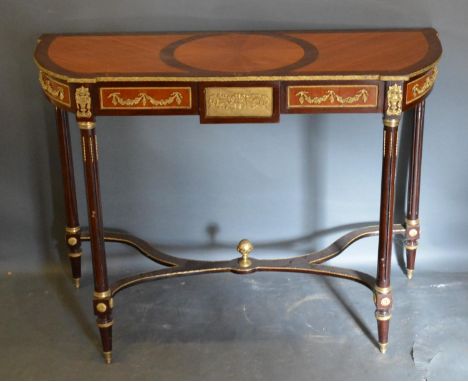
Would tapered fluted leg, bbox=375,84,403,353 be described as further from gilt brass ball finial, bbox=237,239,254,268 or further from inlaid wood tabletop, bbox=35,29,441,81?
gilt brass ball finial, bbox=237,239,254,268

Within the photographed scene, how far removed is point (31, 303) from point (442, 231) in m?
1.46

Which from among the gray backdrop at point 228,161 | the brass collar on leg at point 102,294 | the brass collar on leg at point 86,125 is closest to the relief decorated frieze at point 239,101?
the brass collar on leg at point 86,125

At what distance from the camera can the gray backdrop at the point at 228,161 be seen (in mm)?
2688

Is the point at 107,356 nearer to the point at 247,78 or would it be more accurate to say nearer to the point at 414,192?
the point at 247,78

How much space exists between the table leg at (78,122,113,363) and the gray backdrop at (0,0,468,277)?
0.49 meters

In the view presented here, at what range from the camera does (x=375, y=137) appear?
284cm

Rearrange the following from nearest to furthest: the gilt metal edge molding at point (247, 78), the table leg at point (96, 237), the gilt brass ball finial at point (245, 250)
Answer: the gilt metal edge molding at point (247, 78)
the table leg at point (96, 237)
the gilt brass ball finial at point (245, 250)

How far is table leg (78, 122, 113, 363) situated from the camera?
2322 millimetres

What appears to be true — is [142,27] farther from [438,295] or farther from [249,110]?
[438,295]

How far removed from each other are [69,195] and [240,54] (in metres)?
0.83

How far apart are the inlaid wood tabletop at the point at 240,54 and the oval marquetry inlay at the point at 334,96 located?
38mm

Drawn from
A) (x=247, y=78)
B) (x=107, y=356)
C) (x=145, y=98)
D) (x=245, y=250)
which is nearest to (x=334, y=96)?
(x=247, y=78)

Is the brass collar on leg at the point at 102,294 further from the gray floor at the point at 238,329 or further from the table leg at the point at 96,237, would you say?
the gray floor at the point at 238,329

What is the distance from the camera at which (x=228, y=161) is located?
2.88m
